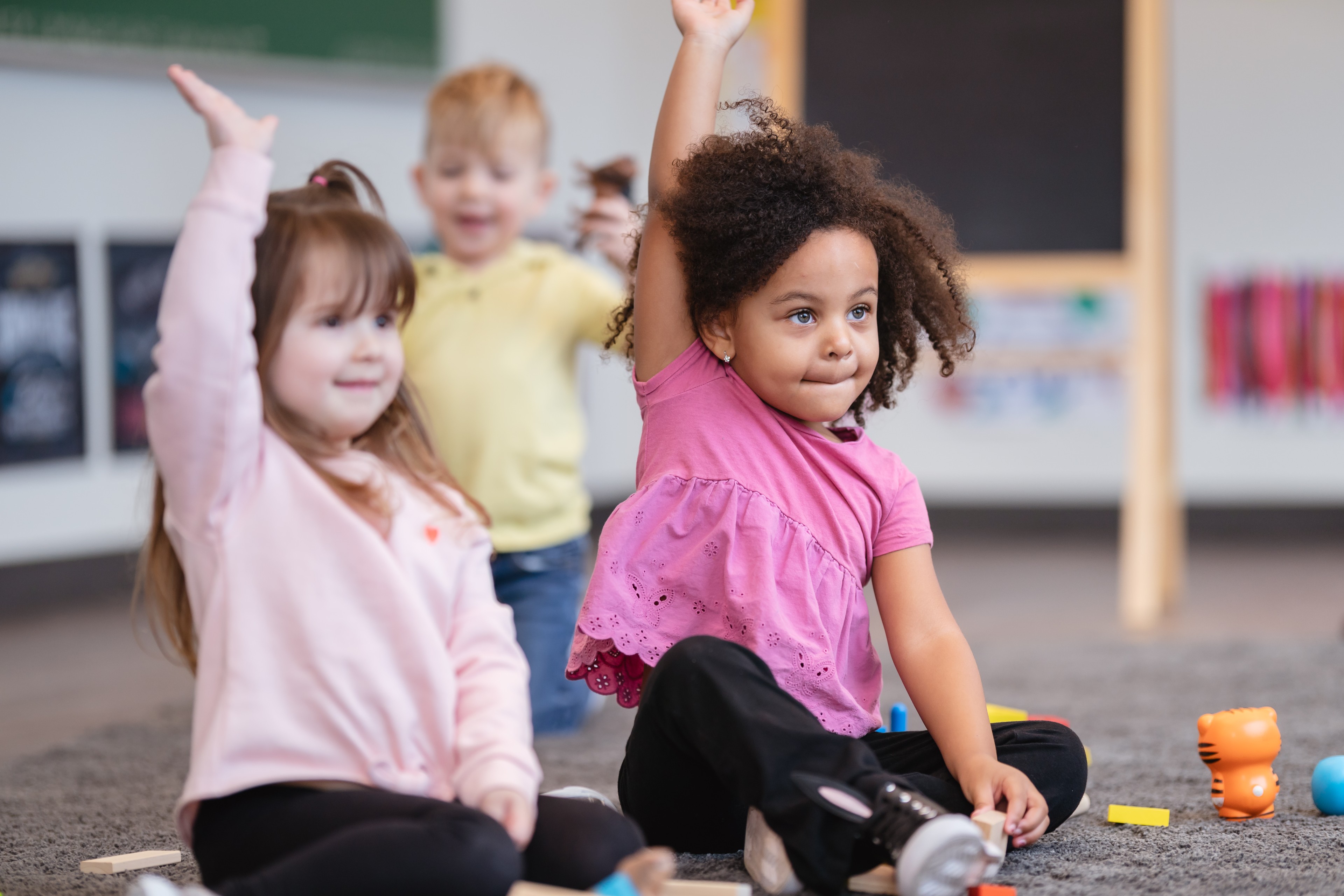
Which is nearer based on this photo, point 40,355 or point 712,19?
point 712,19

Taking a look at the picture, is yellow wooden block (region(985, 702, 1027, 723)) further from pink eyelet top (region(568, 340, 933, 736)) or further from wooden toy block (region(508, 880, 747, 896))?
wooden toy block (region(508, 880, 747, 896))

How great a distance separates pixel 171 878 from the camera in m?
1.01

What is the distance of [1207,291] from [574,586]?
2.06 m

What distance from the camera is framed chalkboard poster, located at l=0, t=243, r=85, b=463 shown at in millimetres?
2324

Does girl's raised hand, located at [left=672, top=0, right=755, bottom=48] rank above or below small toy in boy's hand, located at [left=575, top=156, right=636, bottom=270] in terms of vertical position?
above

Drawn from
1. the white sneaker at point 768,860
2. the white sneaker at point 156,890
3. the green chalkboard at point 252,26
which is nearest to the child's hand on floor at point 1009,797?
the white sneaker at point 768,860

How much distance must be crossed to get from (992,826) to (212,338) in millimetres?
581

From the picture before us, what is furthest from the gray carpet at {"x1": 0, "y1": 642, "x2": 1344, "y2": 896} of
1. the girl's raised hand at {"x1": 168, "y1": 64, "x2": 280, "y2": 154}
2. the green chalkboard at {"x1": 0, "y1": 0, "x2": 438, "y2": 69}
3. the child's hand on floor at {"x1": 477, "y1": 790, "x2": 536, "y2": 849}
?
the green chalkboard at {"x1": 0, "y1": 0, "x2": 438, "y2": 69}

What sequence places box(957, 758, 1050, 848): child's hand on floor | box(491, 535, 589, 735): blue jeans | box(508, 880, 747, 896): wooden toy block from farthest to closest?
box(491, 535, 589, 735): blue jeans → box(957, 758, 1050, 848): child's hand on floor → box(508, 880, 747, 896): wooden toy block

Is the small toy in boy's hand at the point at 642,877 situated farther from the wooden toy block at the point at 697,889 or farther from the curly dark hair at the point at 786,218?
the curly dark hair at the point at 786,218

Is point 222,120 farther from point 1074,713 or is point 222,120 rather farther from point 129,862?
point 1074,713

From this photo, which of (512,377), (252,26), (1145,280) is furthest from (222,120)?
(252,26)

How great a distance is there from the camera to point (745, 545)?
3.25 feet

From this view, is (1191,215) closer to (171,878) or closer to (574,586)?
(574,586)
